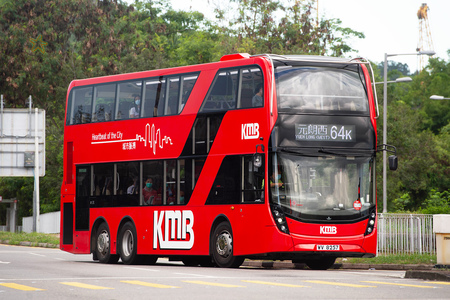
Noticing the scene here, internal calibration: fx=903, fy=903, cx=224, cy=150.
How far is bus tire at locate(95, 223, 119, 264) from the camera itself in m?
24.5

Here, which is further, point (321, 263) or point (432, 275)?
point (321, 263)

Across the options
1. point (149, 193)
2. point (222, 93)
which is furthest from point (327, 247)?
point (149, 193)

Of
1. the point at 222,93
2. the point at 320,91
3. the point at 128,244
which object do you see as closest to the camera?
the point at 320,91

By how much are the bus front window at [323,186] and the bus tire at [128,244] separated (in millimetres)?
5434

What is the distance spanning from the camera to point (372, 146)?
20172 mm

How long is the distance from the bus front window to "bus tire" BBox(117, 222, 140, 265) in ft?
17.8

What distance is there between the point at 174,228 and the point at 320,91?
514 centimetres

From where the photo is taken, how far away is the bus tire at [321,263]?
21562mm

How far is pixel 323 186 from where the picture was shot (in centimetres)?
1967

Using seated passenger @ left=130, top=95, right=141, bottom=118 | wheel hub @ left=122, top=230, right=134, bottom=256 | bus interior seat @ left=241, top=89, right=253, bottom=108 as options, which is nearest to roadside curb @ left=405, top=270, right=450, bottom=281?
bus interior seat @ left=241, top=89, right=253, bottom=108

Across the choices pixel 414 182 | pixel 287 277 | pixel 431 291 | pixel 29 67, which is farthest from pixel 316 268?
pixel 29 67

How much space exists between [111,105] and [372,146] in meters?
7.67

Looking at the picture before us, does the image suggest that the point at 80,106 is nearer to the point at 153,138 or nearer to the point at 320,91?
the point at 153,138

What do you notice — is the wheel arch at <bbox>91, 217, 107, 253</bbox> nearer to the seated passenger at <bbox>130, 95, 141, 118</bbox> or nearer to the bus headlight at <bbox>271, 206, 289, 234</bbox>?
the seated passenger at <bbox>130, 95, 141, 118</bbox>
